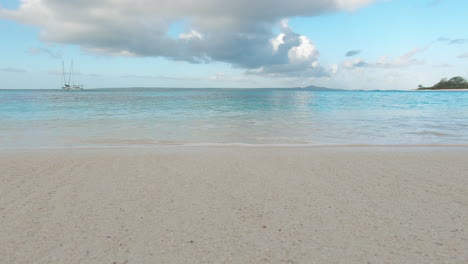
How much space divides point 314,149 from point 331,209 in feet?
15.4

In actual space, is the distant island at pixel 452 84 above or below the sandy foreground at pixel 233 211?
above

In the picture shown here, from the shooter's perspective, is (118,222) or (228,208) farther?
(228,208)

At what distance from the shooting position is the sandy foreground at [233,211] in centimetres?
289

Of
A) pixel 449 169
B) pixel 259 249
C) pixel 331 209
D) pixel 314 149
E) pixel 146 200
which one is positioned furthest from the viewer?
pixel 314 149

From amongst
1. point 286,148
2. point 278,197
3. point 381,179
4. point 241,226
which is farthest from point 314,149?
point 241,226

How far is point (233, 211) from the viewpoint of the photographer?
3.87 m

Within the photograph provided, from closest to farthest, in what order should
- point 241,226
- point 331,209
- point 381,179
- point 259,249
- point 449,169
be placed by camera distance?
point 259,249
point 241,226
point 331,209
point 381,179
point 449,169

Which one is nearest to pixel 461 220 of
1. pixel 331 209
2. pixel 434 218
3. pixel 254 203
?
pixel 434 218

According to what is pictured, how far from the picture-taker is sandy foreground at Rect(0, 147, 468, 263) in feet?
9.50

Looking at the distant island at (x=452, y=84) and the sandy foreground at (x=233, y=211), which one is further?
the distant island at (x=452, y=84)

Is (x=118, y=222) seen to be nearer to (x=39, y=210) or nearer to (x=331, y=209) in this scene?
(x=39, y=210)

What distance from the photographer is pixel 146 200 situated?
168 inches

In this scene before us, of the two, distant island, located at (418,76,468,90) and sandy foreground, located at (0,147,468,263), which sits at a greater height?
distant island, located at (418,76,468,90)

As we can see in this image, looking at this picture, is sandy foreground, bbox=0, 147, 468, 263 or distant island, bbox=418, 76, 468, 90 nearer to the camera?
sandy foreground, bbox=0, 147, 468, 263
